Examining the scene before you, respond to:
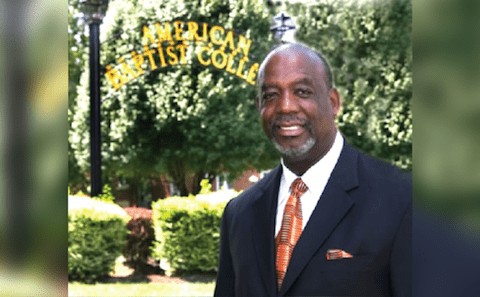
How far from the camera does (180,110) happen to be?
16328 mm

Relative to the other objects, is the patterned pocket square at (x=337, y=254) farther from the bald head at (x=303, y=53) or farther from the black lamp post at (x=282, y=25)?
the black lamp post at (x=282, y=25)

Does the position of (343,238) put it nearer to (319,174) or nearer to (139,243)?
(319,174)

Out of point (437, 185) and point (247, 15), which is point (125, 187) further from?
point (437, 185)

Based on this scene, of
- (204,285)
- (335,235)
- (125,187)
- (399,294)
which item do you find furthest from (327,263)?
(125,187)

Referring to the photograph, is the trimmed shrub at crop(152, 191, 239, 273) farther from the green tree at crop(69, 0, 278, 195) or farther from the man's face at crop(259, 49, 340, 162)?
the man's face at crop(259, 49, 340, 162)

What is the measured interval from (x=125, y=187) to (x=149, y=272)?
17977 mm

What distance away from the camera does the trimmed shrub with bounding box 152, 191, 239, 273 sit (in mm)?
10117

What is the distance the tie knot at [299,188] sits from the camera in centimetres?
235

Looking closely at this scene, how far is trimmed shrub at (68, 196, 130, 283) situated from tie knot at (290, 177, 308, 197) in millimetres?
7708

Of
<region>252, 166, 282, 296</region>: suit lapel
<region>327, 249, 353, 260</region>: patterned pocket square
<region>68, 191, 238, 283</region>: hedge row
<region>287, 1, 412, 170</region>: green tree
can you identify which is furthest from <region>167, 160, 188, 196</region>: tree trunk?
<region>327, 249, 353, 260</region>: patterned pocket square

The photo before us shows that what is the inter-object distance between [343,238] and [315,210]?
163mm

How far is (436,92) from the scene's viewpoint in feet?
3.35

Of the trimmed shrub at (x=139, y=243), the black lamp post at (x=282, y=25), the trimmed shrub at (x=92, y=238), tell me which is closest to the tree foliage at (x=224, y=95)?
the black lamp post at (x=282, y=25)

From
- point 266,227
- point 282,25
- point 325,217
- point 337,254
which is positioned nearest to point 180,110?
point 282,25
